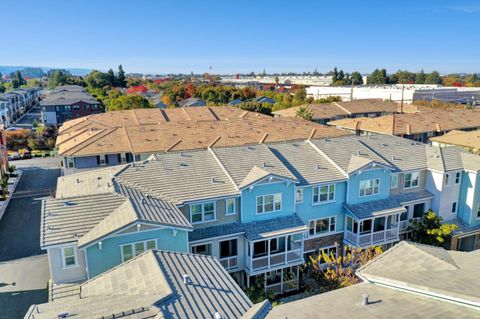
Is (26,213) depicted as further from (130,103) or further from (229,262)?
(130,103)

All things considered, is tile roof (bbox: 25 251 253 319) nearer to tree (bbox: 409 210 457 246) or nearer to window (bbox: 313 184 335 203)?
window (bbox: 313 184 335 203)

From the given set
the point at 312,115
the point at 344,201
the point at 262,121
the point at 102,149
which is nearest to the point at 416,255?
the point at 344,201

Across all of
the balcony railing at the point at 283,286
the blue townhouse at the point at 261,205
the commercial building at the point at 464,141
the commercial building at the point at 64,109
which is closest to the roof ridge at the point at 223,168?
the blue townhouse at the point at 261,205

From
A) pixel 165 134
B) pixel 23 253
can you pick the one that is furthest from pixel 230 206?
pixel 165 134

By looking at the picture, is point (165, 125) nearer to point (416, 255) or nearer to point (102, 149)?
point (102, 149)

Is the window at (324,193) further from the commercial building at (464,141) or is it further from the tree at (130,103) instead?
the tree at (130,103)

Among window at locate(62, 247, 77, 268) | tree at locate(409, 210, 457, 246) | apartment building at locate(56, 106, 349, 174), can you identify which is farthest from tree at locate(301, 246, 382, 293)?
apartment building at locate(56, 106, 349, 174)
